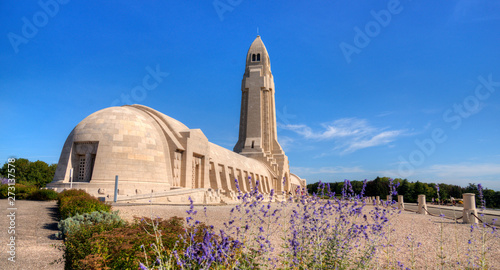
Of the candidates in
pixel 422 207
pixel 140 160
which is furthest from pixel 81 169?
pixel 422 207

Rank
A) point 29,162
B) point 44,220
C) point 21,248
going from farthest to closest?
point 29,162 → point 44,220 → point 21,248

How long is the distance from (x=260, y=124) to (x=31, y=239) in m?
41.0

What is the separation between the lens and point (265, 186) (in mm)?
43750

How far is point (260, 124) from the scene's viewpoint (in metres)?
48.5

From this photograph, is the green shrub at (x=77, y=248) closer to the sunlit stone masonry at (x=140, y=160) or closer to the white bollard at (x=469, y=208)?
the sunlit stone masonry at (x=140, y=160)

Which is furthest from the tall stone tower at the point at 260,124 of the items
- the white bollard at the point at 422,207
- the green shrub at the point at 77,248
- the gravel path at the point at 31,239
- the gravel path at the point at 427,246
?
the green shrub at the point at 77,248

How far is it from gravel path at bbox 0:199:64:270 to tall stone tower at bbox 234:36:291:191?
119 feet

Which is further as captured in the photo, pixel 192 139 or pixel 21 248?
pixel 192 139

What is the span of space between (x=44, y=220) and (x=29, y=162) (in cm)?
3920

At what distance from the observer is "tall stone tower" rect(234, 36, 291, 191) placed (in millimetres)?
47750

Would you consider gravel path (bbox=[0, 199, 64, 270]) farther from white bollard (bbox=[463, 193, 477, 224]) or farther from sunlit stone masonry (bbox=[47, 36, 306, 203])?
white bollard (bbox=[463, 193, 477, 224])

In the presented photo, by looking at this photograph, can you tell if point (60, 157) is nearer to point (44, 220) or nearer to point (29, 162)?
point (44, 220)

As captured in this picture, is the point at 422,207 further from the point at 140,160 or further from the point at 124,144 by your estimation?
the point at 124,144

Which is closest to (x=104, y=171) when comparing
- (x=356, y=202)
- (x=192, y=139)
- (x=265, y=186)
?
(x=192, y=139)
